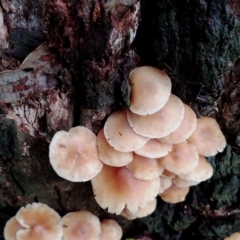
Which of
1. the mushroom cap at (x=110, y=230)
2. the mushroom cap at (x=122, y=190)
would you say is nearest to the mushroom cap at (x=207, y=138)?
the mushroom cap at (x=122, y=190)

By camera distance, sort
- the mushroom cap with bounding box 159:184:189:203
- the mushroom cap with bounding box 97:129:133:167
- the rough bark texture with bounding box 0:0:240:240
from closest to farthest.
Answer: the rough bark texture with bounding box 0:0:240:240 < the mushroom cap with bounding box 97:129:133:167 < the mushroom cap with bounding box 159:184:189:203

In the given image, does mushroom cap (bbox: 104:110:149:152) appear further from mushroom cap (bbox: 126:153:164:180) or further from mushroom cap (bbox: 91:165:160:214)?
mushroom cap (bbox: 91:165:160:214)

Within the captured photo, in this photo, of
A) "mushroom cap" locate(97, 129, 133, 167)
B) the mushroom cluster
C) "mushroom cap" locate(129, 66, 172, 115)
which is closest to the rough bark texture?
"mushroom cap" locate(129, 66, 172, 115)

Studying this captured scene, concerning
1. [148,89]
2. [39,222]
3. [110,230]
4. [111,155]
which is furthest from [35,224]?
[148,89]

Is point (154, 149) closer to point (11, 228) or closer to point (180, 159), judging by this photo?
point (180, 159)

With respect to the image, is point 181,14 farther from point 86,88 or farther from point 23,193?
point 23,193

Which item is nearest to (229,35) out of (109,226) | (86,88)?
(86,88)

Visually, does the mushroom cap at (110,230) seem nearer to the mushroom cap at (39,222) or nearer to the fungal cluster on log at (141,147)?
the mushroom cap at (39,222)
